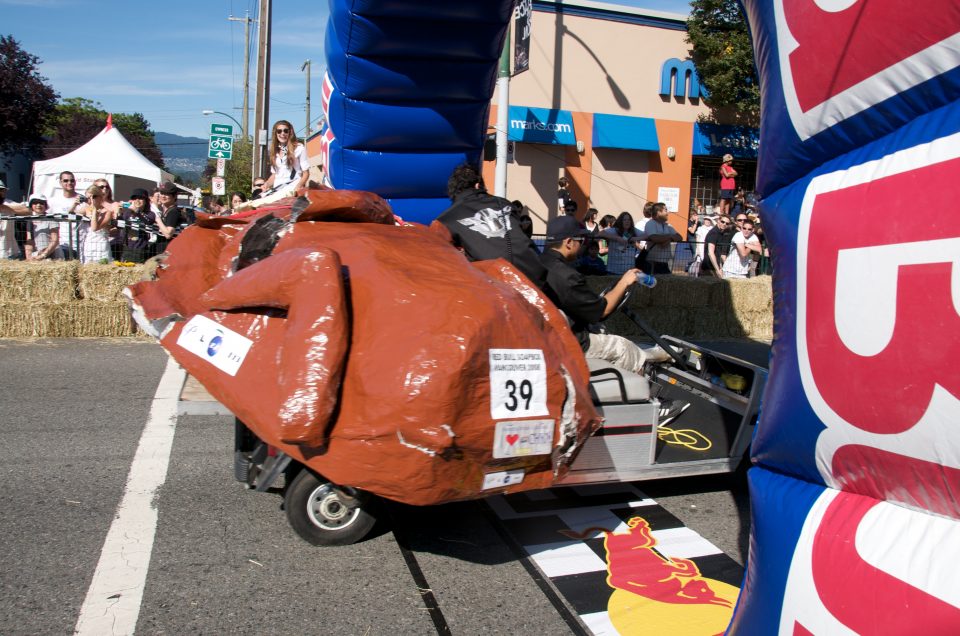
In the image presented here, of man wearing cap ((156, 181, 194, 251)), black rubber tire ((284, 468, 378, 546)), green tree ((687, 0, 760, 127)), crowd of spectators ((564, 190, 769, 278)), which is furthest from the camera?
green tree ((687, 0, 760, 127))

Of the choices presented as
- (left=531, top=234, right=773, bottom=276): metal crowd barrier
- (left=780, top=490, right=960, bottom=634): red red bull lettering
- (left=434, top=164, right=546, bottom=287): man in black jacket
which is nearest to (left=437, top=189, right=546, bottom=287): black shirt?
Result: (left=434, top=164, right=546, bottom=287): man in black jacket

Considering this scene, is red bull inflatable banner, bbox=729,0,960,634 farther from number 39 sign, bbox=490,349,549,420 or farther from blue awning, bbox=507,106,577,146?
blue awning, bbox=507,106,577,146

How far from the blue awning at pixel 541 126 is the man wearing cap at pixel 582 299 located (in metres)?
15.9

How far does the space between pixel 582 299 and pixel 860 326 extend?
102 inches

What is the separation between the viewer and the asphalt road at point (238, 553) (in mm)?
3213

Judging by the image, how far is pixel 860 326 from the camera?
213 cm

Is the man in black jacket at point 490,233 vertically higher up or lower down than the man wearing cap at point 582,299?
higher up

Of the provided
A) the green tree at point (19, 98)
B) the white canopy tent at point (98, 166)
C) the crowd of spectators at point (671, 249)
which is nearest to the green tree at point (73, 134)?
the green tree at point (19, 98)

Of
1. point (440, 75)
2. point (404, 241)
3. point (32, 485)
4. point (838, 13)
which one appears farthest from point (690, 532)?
point (440, 75)

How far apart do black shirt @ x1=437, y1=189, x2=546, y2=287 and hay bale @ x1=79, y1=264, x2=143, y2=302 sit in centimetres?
542

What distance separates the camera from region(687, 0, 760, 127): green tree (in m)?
21.4

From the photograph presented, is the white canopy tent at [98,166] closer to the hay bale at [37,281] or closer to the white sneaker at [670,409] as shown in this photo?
the hay bale at [37,281]

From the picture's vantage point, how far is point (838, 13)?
2252mm

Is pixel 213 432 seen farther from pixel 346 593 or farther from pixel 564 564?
pixel 564 564
